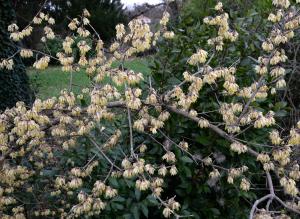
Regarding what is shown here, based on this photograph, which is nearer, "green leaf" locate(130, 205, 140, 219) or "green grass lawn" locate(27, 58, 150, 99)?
"green leaf" locate(130, 205, 140, 219)

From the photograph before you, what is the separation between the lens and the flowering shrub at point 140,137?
2662 mm

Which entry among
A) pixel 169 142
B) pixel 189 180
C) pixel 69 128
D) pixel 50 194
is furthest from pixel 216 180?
pixel 50 194

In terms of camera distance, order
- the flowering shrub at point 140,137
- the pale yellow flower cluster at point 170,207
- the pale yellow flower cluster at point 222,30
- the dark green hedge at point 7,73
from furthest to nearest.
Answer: the dark green hedge at point 7,73 < the pale yellow flower cluster at point 222,30 < the flowering shrub at point 140,137 < the pale yellow flower cluster at point 170,207

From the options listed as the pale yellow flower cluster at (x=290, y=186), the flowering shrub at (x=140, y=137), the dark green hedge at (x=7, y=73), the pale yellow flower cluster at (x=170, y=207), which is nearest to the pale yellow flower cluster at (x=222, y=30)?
the flowering shrub at (x=140, y=137)

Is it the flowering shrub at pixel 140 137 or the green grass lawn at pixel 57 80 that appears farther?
the green grass lawn at pixel 57 80

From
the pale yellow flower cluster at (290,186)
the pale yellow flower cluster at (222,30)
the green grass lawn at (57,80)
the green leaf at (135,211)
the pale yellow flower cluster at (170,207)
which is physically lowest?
the green leaf at (135,211)

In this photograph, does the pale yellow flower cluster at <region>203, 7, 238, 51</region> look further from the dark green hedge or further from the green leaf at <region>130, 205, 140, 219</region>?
the dark green hedge

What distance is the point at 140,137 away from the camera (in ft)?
11.1

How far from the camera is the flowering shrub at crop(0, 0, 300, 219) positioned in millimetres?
2662

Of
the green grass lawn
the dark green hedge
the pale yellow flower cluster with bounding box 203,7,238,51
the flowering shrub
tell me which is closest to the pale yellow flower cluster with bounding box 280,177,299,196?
the flowering shrub

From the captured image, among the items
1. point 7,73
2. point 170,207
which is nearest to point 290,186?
point 170,207

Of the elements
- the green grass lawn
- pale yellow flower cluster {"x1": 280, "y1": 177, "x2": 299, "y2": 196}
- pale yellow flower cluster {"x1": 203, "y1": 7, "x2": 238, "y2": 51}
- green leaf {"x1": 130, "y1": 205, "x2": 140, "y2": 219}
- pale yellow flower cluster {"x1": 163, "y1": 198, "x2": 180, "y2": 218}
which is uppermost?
pale yellow flower cluster {"x1": 203, "y1": 7, "x2": 238, "y2": 51}

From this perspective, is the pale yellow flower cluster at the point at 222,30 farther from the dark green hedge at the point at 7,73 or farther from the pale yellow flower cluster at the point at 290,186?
the dark green hedge at the point at 7,73

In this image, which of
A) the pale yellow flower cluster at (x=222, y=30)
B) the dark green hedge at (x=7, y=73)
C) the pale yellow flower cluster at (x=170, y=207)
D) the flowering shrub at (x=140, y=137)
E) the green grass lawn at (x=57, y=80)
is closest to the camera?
the pale yellow flower cluster at (x=170, y=207)
